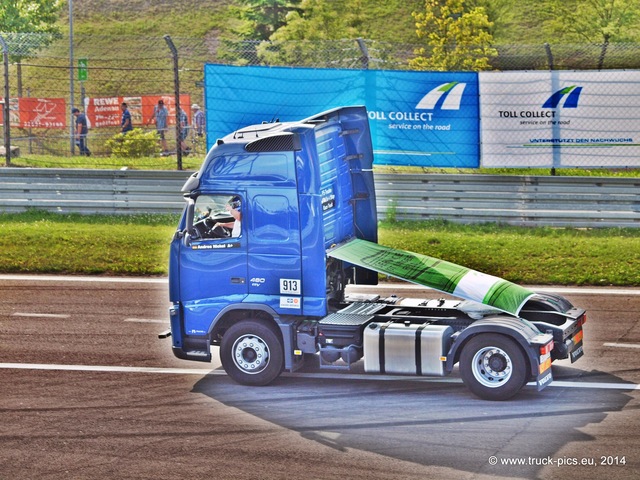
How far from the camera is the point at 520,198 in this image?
2075cm

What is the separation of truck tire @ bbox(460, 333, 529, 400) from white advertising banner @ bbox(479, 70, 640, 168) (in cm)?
1140

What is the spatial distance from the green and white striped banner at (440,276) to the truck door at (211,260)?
110cm

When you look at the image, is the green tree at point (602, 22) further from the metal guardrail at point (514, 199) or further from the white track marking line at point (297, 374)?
the white track marking line at point (297, 374)

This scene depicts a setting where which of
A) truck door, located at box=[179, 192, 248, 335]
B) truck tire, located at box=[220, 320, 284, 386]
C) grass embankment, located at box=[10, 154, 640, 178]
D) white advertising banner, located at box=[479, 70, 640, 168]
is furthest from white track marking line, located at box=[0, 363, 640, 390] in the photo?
grass embankment, located at box=[10, 154, 640, 178]

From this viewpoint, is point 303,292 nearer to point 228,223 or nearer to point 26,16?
point 228,223

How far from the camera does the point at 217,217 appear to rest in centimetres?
1236

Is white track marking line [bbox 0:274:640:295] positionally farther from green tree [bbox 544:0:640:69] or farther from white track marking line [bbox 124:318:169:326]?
→ green tree [bbox 544:0:640:69]

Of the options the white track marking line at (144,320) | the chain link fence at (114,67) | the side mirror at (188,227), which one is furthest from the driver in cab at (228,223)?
the chain link fence at (114,67)

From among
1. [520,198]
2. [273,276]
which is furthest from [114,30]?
[273,276]

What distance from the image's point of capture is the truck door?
12.1 m

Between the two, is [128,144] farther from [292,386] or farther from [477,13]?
[292,386]

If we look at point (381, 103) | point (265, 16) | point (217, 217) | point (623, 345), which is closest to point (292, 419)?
point (217, 217)

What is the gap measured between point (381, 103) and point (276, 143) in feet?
35.7

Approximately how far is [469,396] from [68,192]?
13356mm
